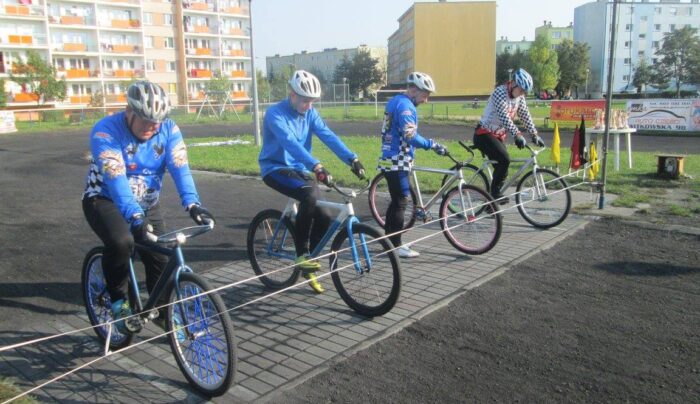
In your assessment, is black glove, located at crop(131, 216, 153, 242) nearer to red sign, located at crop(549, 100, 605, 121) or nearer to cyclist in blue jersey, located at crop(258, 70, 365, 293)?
cyclist in blue jersey, located at crop(258, 70, 365, 293)

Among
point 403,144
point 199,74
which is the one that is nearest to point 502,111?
point 403,144

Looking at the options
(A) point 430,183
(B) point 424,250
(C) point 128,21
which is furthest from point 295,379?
(C) point 128,21

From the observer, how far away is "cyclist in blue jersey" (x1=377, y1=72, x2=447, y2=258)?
6445mm

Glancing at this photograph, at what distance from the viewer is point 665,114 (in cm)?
2316

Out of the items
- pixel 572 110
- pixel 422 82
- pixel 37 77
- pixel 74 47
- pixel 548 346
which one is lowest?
pixel 548 346

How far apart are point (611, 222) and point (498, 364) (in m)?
4.88

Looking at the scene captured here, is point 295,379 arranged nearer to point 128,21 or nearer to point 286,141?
point 286,141

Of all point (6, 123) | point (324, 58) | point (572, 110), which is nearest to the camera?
point (572, 110)

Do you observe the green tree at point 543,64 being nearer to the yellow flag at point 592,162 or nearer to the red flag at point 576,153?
the yellow flag at point 592,162

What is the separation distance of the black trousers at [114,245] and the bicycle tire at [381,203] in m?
3.35

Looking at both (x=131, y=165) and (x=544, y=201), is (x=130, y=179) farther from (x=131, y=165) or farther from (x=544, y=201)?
(x=544, y=201)

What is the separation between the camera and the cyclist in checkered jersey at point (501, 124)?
25.5ft

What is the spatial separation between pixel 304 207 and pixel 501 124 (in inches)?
152

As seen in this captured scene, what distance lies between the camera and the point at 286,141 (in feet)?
16.6
